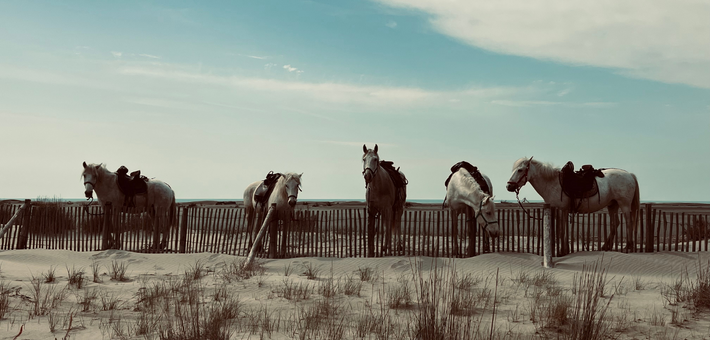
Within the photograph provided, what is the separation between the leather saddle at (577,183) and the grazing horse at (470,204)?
2.08 meters

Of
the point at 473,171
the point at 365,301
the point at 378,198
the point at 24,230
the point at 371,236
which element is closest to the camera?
the point at 365,301

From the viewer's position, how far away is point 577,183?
34.0 feet

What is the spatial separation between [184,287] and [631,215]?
10067mm

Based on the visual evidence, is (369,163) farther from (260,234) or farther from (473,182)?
(260,234)

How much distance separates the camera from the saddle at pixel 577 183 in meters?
10.3

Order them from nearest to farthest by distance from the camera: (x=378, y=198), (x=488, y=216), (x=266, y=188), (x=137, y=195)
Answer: (x=488, y=216) < (x=378, y=198) < (x=266, y=188) < (x=137, y=195)

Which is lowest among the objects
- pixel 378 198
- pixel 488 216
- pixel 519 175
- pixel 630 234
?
pixel 630 234

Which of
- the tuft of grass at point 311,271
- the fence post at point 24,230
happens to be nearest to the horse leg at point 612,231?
the tuft of grass at point 311,271

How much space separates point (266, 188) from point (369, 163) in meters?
3.02

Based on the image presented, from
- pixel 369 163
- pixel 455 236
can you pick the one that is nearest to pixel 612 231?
pixel 455 236

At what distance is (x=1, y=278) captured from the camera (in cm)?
780

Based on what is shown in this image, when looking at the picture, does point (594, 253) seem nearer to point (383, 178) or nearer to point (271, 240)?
point (383, 178)

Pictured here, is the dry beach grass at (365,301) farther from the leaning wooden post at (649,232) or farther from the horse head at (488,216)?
the horse head at (488,216)

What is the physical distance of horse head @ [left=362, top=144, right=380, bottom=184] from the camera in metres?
9.74
